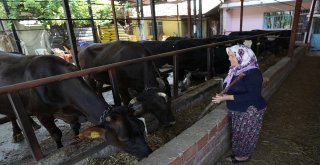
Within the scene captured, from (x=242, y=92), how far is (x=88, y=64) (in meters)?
3.64

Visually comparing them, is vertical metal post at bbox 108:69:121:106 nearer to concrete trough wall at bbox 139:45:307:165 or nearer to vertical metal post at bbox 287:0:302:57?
concrete trough wall at bbox 139:45:307:165

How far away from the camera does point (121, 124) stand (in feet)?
7.47

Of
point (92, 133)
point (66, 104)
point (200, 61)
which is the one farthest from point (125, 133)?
point (200, 61)

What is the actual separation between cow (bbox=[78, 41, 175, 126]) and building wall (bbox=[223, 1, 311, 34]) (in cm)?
1494

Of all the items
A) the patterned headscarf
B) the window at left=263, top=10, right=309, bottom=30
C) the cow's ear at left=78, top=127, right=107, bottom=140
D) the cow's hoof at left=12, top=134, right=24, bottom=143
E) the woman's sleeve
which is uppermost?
the window at left=263, top=10, right=309, bottom=30

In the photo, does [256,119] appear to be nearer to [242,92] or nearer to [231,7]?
[242,92]

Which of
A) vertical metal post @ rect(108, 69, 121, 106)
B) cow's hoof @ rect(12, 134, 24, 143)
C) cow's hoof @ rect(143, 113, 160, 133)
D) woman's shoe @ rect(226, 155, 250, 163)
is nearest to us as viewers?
vertical metal post @ rect(108, 69, 121, 106)

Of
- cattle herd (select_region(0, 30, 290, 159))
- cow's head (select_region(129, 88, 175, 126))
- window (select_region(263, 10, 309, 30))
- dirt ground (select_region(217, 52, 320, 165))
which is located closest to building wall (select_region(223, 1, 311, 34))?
window (select_region(263, 10, 309, 30))

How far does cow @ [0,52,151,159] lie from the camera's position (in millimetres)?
2291

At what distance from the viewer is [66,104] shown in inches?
110

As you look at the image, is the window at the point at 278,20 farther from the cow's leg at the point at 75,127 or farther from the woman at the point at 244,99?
the cow's leg at the point at 75,127

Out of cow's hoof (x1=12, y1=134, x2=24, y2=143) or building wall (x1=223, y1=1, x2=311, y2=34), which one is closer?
cow's hoof (x1=12, y1=134, x2=24, y2=143)

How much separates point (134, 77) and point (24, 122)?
208cm

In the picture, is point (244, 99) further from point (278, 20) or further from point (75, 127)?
point (278, 20)
